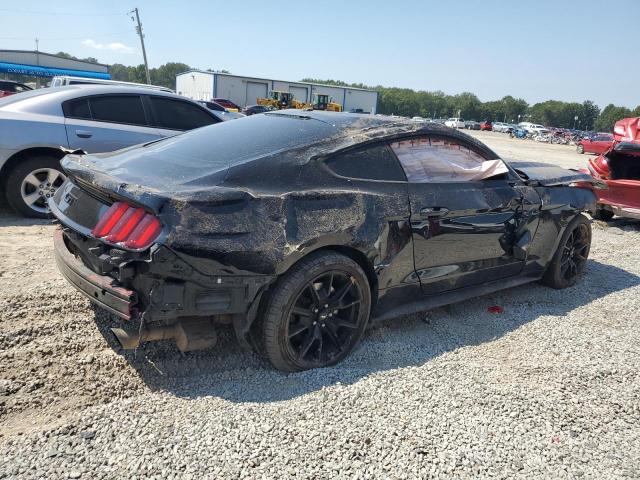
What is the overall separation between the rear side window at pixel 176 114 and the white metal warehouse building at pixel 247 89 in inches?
1973

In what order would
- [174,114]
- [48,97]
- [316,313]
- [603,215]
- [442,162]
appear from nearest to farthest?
[316,313] → [442,162] → [48,97] → [174,114] → [603,215]

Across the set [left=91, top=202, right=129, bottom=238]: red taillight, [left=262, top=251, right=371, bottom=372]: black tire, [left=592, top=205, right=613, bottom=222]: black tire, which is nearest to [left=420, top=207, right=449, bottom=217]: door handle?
[left=262, top=251, right=371, bottom=372]: black tire

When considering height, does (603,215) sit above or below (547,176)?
below

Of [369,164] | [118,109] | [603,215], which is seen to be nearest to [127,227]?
[369,164]

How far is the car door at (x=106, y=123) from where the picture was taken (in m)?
5.89

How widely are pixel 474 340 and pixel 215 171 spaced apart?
2.33 meters

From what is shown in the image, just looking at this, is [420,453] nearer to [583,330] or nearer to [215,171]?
[215,171]

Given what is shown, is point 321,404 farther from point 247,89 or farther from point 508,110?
point 508,110

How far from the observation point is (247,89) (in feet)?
197

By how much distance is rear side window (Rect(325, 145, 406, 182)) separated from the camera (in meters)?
3.19

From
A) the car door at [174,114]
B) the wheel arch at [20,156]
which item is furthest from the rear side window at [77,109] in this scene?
the car door at [174,114]

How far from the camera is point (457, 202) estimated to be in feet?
12.1

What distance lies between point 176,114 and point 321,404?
16.9ft

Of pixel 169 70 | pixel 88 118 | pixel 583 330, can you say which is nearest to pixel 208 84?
pixel 88 118
